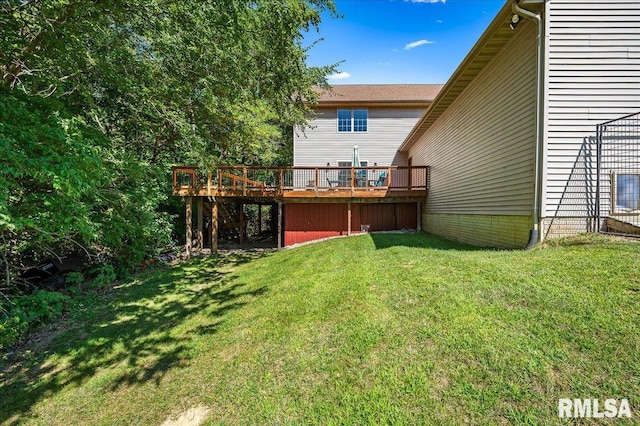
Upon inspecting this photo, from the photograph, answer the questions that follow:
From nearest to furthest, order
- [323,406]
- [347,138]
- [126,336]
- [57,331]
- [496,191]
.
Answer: [323,406]
[126,336]
[57,331]
[496,191]
[347,138]

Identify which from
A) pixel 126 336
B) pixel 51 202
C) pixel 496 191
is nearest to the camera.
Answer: pixel 51 202

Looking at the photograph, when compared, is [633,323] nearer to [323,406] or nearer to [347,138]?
[323,406]

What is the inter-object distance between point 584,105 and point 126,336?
809 cm

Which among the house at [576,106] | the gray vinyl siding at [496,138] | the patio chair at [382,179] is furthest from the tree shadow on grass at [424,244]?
the patio chair at [382,179]

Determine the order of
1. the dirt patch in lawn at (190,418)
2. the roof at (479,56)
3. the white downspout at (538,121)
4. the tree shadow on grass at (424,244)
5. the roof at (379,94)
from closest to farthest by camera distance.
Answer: the dirt patch in lawn at (190,418) → the white downspout at (538,121) → the roof at (479,56) → the tree shadow on grass at (424,244) → the roof at (379,94)

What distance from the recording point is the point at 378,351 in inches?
107

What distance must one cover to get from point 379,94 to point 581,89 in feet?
37.1

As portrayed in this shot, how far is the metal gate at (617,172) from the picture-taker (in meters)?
4.56

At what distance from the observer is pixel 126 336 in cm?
449

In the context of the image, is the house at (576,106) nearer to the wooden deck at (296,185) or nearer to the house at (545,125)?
the house at (545,125)

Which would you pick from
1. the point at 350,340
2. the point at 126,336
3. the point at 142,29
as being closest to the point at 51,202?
the point at 126,336

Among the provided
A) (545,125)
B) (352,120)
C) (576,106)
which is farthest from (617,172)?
(352,120)

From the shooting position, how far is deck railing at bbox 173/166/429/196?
10742mm

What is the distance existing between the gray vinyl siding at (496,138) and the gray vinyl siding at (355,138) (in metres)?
5.40
